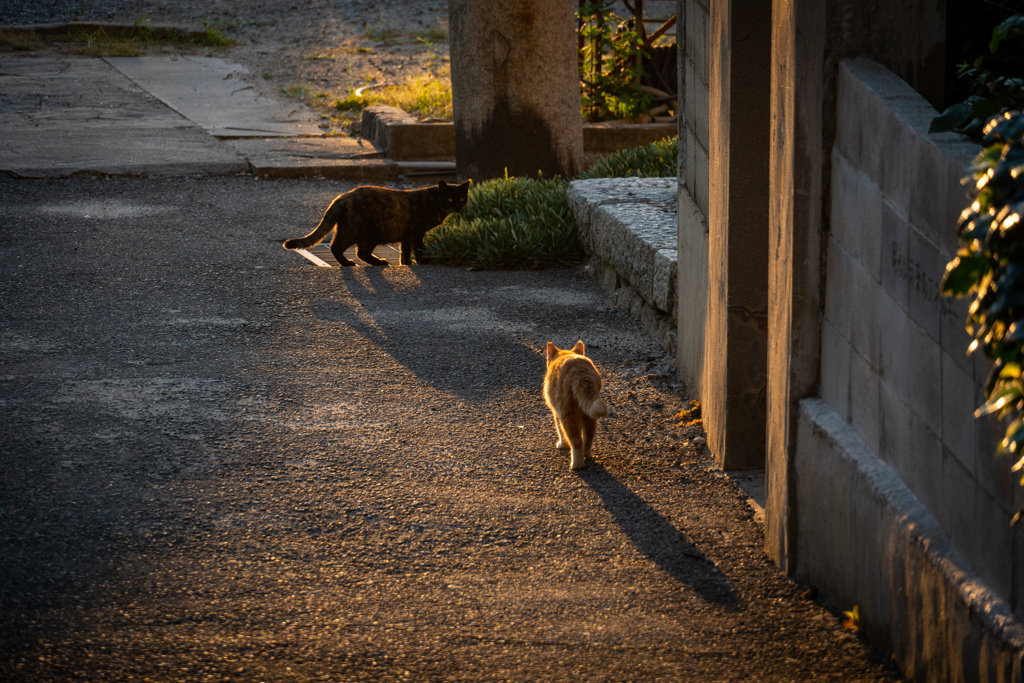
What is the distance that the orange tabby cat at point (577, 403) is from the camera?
4.30 m

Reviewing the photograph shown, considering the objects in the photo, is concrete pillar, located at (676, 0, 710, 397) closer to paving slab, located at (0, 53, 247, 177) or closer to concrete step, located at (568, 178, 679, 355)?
concrete step, located at (568, 178, 679, 355)

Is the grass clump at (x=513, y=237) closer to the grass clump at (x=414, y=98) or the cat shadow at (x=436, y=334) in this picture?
the cat shadow at (x=436, y=334)

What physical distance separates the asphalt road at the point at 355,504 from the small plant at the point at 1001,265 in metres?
1.42

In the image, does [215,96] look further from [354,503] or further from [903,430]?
[903,430]

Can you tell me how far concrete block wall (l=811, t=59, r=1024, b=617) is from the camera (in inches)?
91.4

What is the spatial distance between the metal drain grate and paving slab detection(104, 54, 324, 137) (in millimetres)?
4377

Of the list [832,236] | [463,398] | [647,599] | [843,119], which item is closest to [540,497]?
[647,599]

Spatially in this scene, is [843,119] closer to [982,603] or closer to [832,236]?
[832,236]

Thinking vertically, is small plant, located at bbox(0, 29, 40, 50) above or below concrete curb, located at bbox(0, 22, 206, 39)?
below

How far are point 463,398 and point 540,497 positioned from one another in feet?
4.12

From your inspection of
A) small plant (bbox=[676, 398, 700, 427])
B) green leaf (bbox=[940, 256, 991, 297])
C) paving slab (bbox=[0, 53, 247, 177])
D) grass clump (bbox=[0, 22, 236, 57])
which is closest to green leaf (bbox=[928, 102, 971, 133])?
green leaf (bbox=[940, 256, 991, 297])

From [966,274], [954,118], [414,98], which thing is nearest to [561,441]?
[954,118]

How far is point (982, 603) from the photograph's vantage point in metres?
2.31

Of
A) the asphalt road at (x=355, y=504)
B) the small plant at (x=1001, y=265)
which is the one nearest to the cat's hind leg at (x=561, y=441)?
the asphalt road at (x=355, y=504)
